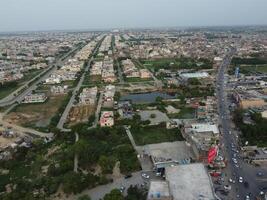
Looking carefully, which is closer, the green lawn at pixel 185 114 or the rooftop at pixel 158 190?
the rooftop at pixel 158 190

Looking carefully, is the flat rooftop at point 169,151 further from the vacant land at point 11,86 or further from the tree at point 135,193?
the vacant land at point 11,86

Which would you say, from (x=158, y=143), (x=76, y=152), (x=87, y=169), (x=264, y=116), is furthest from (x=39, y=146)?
(x=264, y=116)

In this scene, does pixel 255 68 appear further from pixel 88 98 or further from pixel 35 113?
pixel 35 113

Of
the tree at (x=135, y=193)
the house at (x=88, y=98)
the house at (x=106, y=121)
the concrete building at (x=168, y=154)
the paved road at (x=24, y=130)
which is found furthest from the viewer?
the house at (x=88, y=98)

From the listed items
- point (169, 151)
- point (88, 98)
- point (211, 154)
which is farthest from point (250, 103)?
point (88, 98)

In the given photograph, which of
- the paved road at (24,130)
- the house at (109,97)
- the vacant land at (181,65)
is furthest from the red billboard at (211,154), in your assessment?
the vacant land at (181,65)

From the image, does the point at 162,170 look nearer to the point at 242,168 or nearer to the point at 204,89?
the point at 242,168

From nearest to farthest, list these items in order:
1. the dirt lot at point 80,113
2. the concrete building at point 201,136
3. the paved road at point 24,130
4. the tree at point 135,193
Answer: the tree at point 135,193 < the concrete building at point 201,136 < the paved road at point 24,130 < the dirt lot at point 80,113
